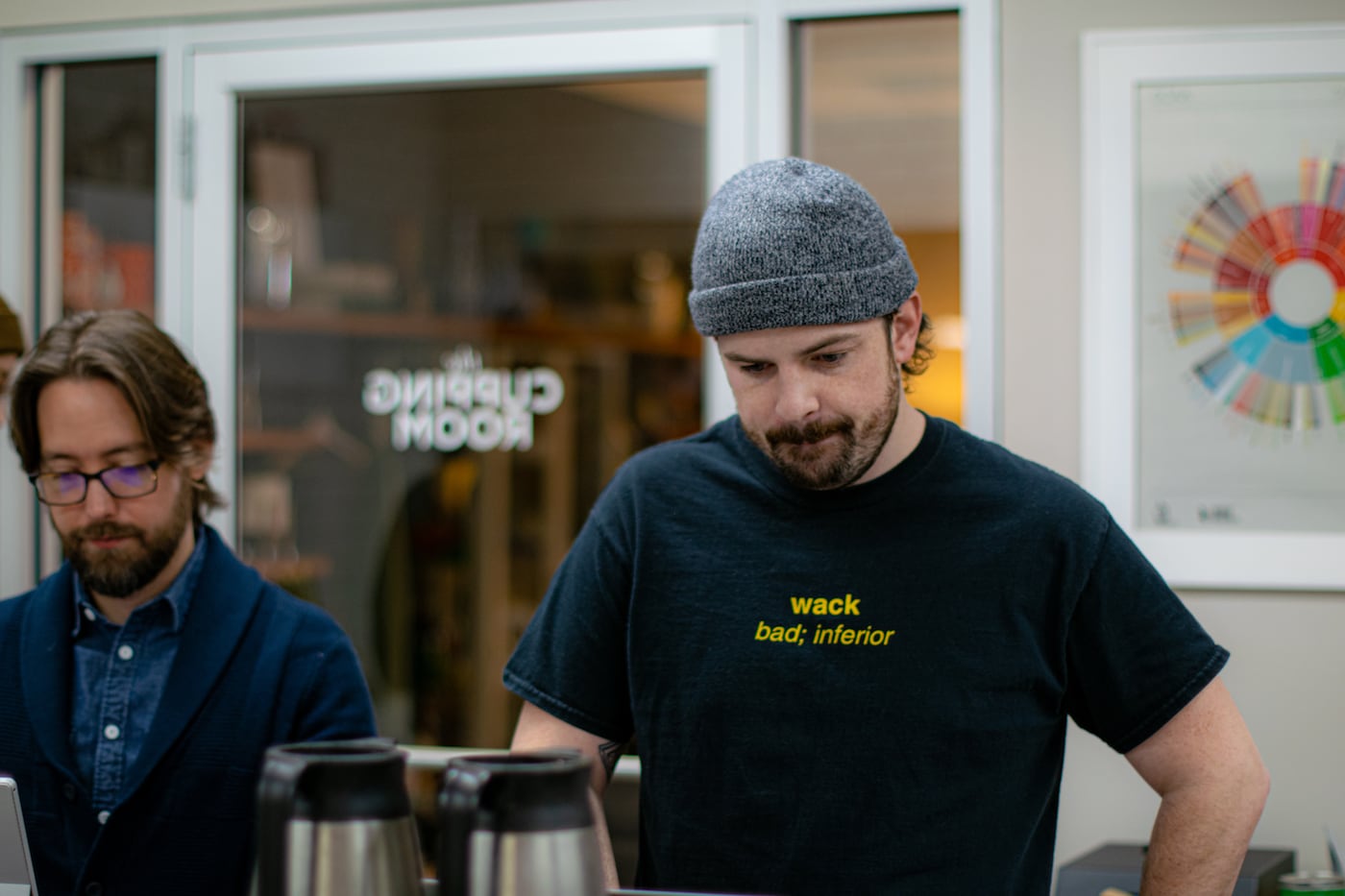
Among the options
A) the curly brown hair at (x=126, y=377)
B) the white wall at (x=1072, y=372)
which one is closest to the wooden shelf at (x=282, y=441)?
the curly brown hair at (x=126, y=377)

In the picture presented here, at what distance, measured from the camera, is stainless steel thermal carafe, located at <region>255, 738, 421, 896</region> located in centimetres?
103

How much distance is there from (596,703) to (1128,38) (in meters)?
1.49

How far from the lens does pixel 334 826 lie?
1.05m

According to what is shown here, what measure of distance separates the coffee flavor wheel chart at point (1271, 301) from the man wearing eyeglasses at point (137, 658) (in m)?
1.53

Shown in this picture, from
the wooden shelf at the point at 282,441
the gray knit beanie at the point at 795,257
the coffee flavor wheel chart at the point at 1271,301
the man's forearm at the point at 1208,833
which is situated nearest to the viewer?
the gray knit beanie at the point at 795,257

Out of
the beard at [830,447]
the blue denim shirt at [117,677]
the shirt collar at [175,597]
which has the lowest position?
the blue denim shirt at [117,677]

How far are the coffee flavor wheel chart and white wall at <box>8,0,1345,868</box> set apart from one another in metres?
0.21

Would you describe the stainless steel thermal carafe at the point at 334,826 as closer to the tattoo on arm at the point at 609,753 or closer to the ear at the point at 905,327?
the tattoo on arm at the point at 609,753

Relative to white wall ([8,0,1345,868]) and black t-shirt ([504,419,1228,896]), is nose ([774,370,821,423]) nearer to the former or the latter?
black t-shirt ([504,419,1228,896])

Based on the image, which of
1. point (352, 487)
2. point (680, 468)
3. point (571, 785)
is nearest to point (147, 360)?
point (680, 468)

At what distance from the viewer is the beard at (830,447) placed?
1.62 metres

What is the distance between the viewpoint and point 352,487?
9.73ft

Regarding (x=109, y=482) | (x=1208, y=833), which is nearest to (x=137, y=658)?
(x=109, y=482)

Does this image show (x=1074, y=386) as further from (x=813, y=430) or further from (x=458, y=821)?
(x=458, y=821)
